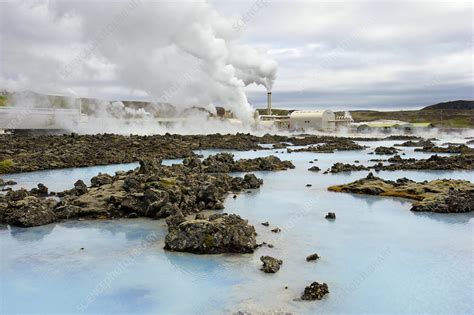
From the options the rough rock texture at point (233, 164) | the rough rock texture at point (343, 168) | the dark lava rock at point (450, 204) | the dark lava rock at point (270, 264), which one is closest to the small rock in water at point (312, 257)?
the dark lava rock at point (270, 264)

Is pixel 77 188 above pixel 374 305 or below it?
above

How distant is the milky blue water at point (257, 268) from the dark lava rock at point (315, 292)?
150 millimetres

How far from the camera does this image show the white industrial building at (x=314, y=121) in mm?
87312

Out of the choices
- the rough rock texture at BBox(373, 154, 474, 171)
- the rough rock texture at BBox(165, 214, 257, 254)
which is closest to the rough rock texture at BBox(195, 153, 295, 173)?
the rough rock texture at BBox(373, 154, 474, 171)

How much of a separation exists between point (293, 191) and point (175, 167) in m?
7.03

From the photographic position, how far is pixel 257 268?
36.8ft

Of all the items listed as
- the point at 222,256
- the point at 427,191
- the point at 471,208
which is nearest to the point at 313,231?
the point at 222,256

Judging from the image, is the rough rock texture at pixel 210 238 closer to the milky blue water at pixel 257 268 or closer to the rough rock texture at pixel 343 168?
the milky blue water at pixel 257 268

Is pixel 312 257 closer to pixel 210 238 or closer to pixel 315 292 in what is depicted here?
pixel 315 292

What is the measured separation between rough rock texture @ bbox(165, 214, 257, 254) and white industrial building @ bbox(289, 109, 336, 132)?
75916 mm

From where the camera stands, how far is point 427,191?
2119 centimetres

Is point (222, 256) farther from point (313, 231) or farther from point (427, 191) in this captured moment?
point (427, 191)

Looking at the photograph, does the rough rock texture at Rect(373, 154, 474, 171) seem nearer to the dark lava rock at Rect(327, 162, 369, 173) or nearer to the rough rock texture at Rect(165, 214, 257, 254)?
the dark lava rock at Rect(327, 162, 369, 173)

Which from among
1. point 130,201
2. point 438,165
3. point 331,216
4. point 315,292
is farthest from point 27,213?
point 438,165
